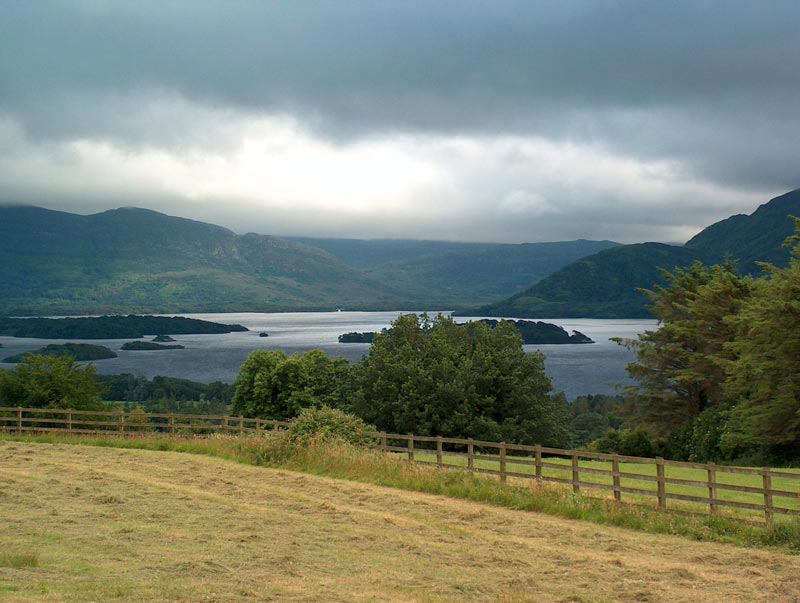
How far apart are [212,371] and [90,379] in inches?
4173

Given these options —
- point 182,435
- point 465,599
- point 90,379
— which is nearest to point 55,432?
point 182,435

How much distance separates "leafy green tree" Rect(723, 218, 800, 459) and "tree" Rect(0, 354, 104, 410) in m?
35.2

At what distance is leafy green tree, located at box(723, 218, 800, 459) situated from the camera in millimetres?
38688

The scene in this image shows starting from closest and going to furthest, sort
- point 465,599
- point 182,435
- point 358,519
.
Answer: point 465,599 → point 358,519 → point 182,435

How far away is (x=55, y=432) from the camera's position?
3219cm

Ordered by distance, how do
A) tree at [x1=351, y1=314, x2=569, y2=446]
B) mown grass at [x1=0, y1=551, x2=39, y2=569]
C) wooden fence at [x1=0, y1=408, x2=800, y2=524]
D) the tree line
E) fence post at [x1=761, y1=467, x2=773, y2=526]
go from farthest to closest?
1. tree at [x1=351, y1=314, x2=569, y2=446]
2. the tree line
3. wooden fence at [x1=0, y1=408, x2=800, y2=524]
4. fence post at [x1=761, y1=467, x2=773, y2=526]
5. mown grass at [x1=0, y1=551, x2=39, y2=569]

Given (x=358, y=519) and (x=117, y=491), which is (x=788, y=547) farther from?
(x=117, y=491)

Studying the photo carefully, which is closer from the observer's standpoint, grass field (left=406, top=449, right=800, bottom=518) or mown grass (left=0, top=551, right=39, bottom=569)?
mown grass (left=0, top=551, right=39, bottom=569)

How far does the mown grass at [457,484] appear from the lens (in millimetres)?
15289

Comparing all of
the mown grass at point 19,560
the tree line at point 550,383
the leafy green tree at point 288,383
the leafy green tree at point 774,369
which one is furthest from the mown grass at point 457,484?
the leafy green tree at point 288,383

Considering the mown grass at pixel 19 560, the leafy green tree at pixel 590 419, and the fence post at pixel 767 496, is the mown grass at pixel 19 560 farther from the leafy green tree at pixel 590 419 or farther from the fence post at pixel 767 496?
the leafy green tree at pixel 590 419

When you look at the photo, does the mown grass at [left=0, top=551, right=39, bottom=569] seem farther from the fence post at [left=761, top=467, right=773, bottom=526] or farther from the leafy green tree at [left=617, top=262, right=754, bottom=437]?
the leafy green tree at [left=617, top=262, right=754, bottom=437]

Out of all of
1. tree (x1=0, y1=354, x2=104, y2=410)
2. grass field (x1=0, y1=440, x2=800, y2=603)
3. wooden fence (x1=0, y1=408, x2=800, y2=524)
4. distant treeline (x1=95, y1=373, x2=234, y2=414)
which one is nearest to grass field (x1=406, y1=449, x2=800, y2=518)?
wooden fence (x1=0, y1=408, x2=800, y2=524)

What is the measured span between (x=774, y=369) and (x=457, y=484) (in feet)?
88.0
